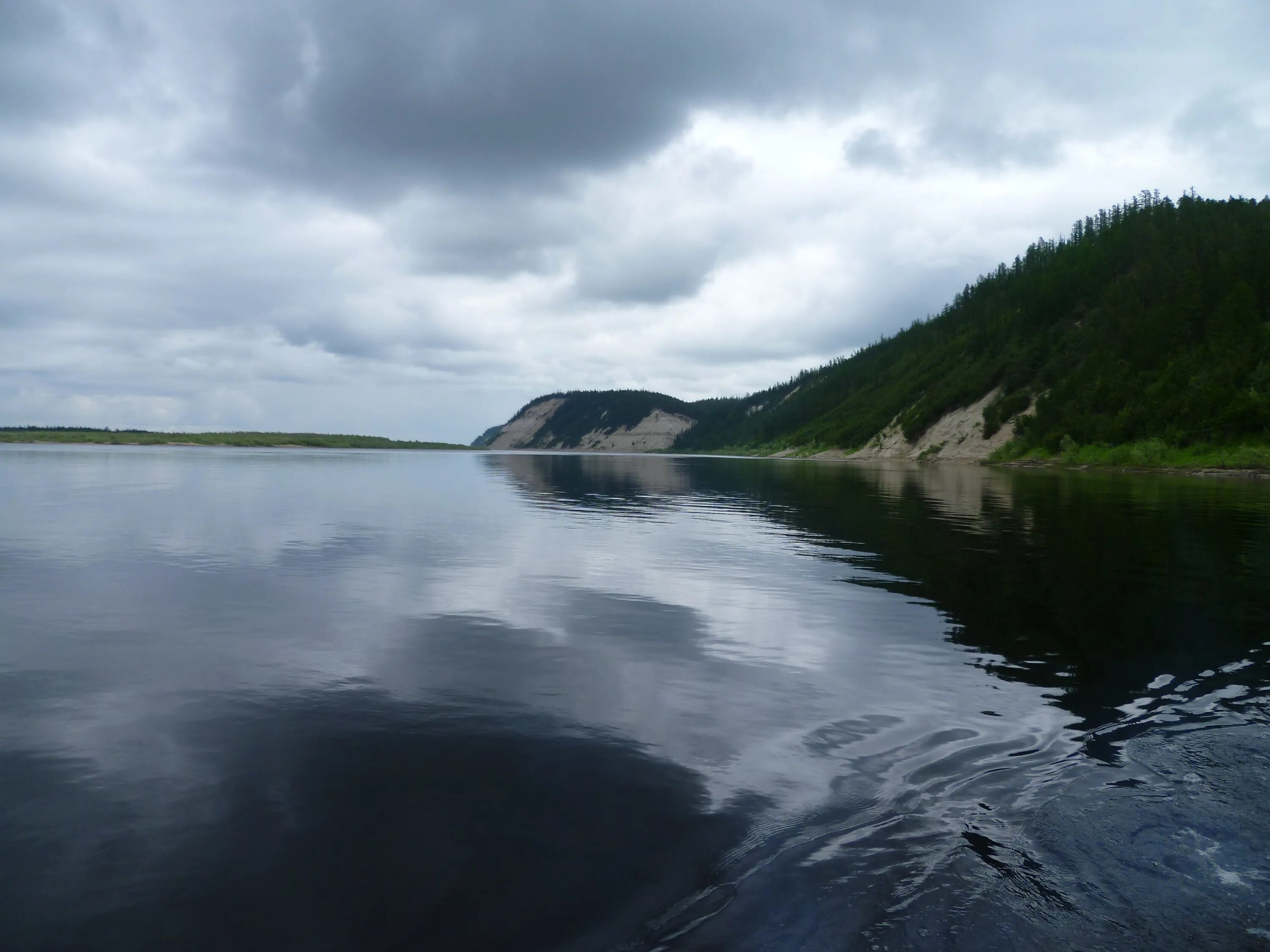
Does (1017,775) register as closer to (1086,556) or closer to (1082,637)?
(1082,637)

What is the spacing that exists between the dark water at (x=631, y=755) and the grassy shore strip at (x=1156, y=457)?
88.3m

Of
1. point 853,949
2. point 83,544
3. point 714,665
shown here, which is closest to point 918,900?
point 853,949

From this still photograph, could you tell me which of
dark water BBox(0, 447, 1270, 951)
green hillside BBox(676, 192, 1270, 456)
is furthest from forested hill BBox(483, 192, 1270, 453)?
dark water BBox(0, 447, 1270, 951)

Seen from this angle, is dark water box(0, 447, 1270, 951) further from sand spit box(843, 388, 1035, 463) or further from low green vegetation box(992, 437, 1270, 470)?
sand spit box(843, 388, 1035, 463)

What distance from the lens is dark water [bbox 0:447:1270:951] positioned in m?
7.10

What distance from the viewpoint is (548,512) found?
48.4m

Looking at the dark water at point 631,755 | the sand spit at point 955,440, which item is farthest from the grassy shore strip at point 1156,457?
the dark water at point 631,755

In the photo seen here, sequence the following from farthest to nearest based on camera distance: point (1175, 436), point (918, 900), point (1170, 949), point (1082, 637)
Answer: point (1175, 436) → point (1082, 637) → point (918, 900) → point (1170, 949)

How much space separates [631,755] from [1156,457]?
124 metres

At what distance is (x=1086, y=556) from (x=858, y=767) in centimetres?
2319

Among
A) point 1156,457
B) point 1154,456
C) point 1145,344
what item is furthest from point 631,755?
point 1145,344

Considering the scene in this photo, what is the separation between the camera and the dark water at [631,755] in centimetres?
710

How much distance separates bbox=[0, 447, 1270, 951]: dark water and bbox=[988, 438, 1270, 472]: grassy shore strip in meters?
88.3

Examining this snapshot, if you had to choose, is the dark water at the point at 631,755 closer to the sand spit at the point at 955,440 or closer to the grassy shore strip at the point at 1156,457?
the grassy shore strip at the point at 1156,457
